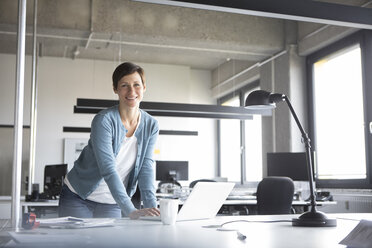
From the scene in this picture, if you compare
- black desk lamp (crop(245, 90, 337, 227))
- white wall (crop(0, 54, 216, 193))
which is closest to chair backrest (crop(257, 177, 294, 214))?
black desk lamp (crop(245, 90, 337, 227))

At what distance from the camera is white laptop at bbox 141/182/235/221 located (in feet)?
6.44

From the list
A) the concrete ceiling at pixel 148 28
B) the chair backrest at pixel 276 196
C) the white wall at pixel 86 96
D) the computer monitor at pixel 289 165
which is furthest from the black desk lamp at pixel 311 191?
the white wall at pixel 86 96

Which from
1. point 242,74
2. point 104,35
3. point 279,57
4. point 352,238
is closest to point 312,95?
point 279,57

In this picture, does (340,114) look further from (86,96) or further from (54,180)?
(86,96)

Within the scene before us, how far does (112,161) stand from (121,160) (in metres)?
0.18

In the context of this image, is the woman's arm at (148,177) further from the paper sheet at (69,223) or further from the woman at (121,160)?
the paper sheet at (69,223)

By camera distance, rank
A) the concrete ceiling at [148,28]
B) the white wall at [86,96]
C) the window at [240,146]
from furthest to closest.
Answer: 1. the window at [240,146]
2. the white wall at [86,96]
3. the concrete ceiling at [148,28]

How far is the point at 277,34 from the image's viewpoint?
833 cm

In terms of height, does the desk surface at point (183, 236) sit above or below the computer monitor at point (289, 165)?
below

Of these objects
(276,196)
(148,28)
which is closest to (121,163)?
(276,196)

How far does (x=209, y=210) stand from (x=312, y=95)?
630 cm

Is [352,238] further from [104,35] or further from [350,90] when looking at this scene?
[104,35]

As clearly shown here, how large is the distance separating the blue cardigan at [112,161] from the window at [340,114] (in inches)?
200

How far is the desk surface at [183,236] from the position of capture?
1.26m
